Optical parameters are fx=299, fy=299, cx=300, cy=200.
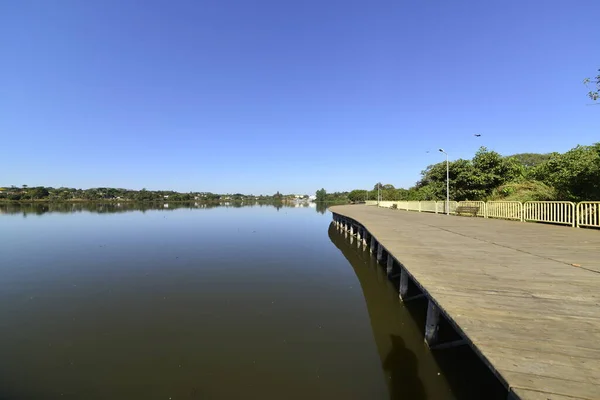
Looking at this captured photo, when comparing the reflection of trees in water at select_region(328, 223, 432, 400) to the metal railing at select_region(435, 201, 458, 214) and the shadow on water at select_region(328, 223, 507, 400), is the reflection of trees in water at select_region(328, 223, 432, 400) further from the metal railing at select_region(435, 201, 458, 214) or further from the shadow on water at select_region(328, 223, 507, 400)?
the metal railing at select_region(435, 201, 458, 214)

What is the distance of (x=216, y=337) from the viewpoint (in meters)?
5.48

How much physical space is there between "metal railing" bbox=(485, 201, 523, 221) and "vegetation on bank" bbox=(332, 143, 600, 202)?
→ 297 centimetres

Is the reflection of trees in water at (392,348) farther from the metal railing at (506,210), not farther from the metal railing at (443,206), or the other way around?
the metal railing at (443,206)

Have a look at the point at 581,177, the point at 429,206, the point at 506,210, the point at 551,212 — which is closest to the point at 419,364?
the point at 551,212

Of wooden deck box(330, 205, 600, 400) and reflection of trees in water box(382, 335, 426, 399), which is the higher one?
wooden deck box(330, 205, 600, 400)

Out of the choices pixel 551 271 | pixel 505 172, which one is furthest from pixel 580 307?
pixel 505 172

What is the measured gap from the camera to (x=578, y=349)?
2.58 metres

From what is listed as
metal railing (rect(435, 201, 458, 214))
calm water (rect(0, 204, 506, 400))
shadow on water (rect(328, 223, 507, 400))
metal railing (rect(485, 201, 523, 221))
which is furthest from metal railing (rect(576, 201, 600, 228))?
metal railing (rect(435, 201, 458, 214))

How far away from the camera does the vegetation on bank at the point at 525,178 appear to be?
15979 millimetres


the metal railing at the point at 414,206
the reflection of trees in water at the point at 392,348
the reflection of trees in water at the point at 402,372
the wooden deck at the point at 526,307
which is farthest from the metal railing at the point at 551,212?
the metal railing at the point at 414,206

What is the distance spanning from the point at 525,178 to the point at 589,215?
1694 centimetres

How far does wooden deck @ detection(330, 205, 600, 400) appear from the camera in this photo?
A: 2.21 meters

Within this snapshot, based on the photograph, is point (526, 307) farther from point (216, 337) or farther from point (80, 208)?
point (80, 208)

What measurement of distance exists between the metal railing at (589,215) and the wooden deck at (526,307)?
17.4 feet
